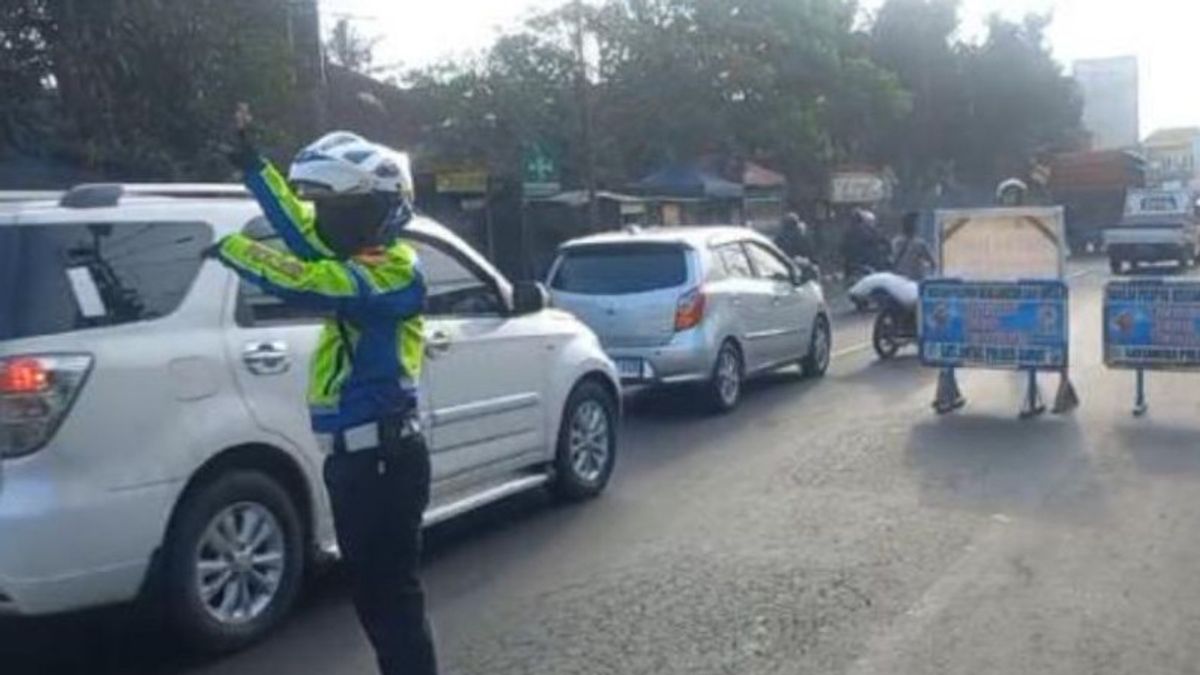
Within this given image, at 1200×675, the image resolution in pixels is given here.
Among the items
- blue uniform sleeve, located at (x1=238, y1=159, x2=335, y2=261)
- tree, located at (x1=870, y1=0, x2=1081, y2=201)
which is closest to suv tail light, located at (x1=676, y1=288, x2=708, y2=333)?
blue uniform sleeve, located at (x1=238, y1=159, x2=335, y2=261)

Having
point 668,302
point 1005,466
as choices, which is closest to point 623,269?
point 668,302

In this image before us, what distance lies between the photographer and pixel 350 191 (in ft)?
13.3

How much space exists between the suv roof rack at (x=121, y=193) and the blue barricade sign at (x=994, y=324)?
703 cm

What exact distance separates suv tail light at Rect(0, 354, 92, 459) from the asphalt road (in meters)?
1.06

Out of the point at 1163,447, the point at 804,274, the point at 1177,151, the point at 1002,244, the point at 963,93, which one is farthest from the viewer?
the point at 1177,151

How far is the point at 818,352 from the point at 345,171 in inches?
419

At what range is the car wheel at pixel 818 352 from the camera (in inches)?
554

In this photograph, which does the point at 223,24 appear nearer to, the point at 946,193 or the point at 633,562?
the point at 633,562

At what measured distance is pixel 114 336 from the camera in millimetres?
5176

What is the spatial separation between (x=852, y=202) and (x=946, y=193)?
51.9 feet

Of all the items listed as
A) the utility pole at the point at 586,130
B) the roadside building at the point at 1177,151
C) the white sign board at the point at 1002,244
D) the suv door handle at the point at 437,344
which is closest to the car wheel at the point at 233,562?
the suv door handle at the point at 437,344

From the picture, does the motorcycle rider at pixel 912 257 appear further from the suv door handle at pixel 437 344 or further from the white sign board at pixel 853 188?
the white sign board at pixel 853 188

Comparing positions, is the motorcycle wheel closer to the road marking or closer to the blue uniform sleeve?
the road marking

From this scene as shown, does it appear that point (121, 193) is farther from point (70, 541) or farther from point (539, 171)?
point (539, 171)
